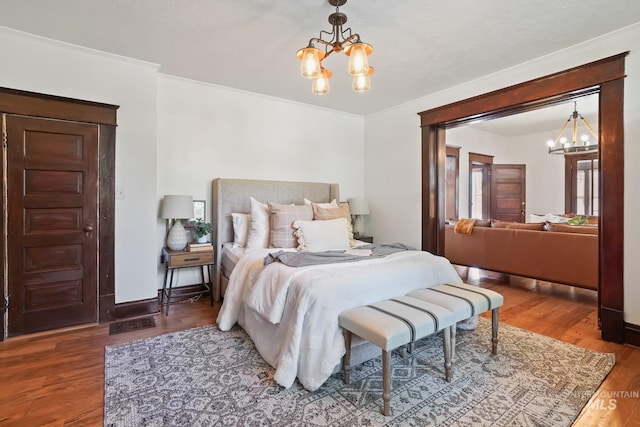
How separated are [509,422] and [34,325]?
12.0ft

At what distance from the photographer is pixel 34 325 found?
2676 millimetres

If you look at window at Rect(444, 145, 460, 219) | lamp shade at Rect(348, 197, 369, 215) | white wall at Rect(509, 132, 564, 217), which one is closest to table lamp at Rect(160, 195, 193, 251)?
lamp shade at Rect(348, 197, 369, 215)

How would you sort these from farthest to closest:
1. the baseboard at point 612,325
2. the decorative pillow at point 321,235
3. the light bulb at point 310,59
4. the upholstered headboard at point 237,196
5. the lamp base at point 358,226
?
the lamp base at point 358,226 < the upholstered headboard at point 237,196 < the decorative pillow at point 321,235 < the baseboard at point 612,325 < the light bulb at point 310,59

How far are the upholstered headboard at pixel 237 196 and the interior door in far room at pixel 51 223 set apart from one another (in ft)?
3.77

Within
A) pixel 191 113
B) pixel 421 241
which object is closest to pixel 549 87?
pixel 421 241


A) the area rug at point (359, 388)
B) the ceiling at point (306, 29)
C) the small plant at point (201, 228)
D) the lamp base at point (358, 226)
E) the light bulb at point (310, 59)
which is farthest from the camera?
the lamp base at point (358, 226)

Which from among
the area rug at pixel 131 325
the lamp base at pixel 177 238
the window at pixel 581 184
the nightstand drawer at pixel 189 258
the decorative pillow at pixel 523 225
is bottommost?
the area rug at pixel 131 325

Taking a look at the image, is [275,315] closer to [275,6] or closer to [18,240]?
[275,6]

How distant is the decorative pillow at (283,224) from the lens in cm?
325

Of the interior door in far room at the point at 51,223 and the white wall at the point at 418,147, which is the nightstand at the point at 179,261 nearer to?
the interior door in far room at the point at 51,223

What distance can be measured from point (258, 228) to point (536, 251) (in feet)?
11.6

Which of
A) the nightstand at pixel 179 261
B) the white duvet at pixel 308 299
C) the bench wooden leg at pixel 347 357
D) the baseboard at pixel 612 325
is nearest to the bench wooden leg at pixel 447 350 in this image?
the white duvet at pixel 308 299

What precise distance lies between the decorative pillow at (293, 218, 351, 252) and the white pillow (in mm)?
391

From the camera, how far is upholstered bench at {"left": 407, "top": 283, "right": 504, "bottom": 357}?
2.03m
